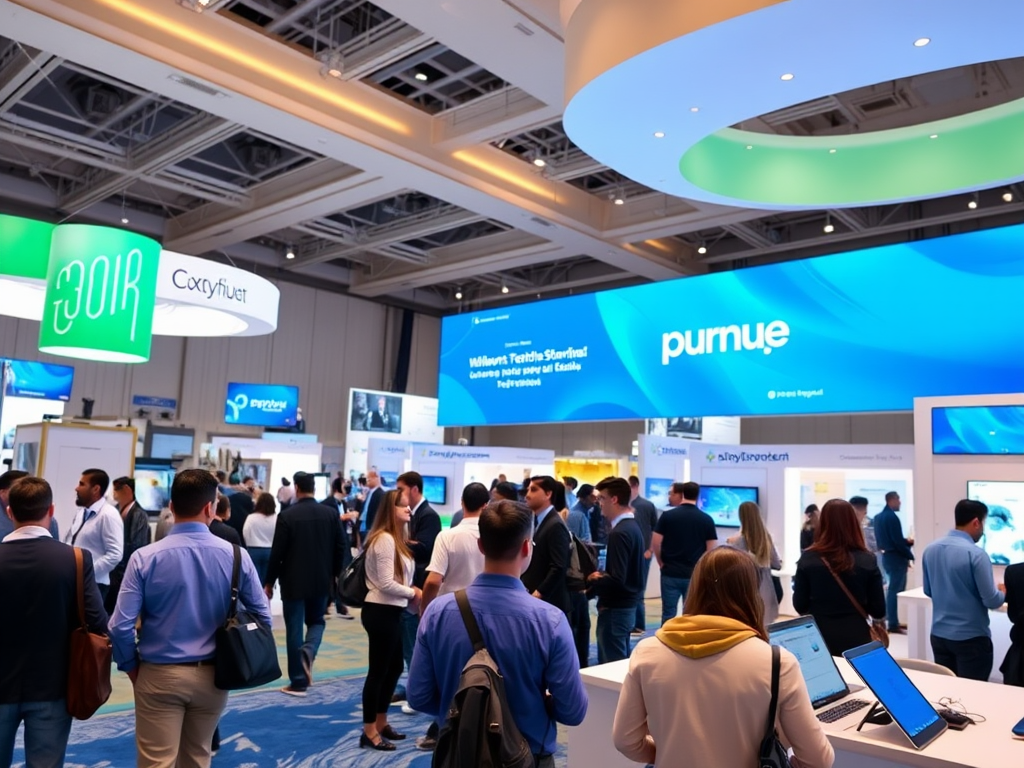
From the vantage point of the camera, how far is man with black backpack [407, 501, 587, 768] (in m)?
2.12

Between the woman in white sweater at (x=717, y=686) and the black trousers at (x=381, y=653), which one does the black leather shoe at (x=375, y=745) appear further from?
the woman in white sweater at (x=717, y=686)

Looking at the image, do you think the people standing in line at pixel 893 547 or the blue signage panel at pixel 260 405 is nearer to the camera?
the people standing in line at pixel 893 547

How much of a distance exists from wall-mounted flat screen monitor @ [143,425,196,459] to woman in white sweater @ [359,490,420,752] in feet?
39.3

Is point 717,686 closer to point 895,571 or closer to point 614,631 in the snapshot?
point 614,631

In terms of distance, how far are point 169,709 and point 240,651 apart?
11.2 inches

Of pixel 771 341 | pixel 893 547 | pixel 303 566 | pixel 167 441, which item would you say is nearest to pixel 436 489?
pixel 167 441

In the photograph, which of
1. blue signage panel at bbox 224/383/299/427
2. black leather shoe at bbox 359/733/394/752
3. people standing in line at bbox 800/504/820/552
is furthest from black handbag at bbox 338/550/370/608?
blue signage panel at bbox 224/383/299/427

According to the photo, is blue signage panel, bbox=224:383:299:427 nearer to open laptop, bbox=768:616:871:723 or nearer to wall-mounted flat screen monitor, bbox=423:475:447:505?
wall-mounted flat screen monitor, bbox=423:475:447:505

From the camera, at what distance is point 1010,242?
7.43 m

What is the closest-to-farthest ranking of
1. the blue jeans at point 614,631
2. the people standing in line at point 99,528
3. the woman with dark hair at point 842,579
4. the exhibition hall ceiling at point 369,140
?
the woman with dark hair at point 842,579
the people standing in line at point 99,528
the blue jeans at point 614,631
the exhibition hall ceiling at point 369,140

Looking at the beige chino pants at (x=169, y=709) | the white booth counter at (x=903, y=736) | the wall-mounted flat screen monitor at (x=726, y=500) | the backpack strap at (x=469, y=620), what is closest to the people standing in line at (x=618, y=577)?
the white booth counter at (x=903, y=736)

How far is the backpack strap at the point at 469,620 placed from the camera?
6.95 feet

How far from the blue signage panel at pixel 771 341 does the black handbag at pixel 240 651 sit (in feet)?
21.7

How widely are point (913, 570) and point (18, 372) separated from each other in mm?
13770
